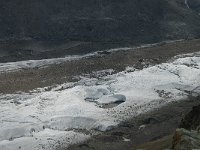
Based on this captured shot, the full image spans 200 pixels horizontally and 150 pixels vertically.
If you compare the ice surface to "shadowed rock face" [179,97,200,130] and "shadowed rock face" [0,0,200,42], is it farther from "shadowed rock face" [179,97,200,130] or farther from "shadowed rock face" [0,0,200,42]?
"shadowed rock face" [0,0,200,42]

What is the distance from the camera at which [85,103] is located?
4088cm

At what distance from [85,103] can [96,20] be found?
39613mm

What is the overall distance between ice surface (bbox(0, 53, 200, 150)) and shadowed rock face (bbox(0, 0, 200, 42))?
24.7 metres

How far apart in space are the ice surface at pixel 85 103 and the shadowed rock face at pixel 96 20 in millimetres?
24736

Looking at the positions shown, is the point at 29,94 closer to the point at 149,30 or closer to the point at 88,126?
the point at 88,126

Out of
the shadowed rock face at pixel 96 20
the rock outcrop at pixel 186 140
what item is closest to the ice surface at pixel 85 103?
the rock outcrop at pixel 186 140

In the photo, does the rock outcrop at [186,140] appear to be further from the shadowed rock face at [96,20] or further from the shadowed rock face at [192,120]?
the shadowed rock face at [96,20]

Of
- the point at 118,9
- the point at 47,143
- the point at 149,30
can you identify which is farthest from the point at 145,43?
the point at 47,143

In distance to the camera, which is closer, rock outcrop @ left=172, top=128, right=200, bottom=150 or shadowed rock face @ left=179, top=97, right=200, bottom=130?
rock outcrop @ left=172, top=128, right=200, bottom=150

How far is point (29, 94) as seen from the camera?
146 ft

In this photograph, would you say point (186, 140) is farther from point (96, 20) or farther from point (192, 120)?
point (96, 20)

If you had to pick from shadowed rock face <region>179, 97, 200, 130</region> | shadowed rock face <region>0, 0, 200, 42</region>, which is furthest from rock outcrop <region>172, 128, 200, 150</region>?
shadowed rock face <region>0, 0, 200, 42</region>

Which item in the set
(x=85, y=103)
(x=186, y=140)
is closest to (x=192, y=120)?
(x=186, y=140)

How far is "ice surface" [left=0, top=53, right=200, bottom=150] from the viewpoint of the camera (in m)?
34.2
